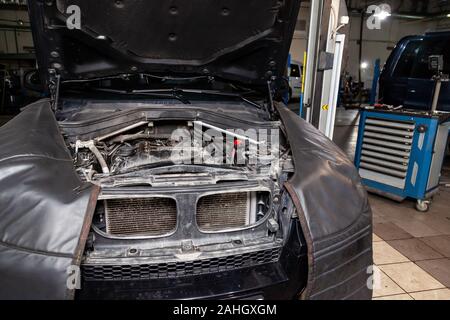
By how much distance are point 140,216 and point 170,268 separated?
26 centimetres

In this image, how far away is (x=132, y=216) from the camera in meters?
1.34

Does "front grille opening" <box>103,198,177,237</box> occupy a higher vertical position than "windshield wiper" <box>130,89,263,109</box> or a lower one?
lower

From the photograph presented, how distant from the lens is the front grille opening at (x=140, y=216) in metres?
1.32

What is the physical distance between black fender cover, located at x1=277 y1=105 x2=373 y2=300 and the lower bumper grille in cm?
23

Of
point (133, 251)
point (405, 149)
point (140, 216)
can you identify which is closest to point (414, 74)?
point (405, 149)

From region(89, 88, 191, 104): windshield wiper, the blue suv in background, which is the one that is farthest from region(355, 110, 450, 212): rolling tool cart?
region(89, 88, 191, 104): windshield wiper

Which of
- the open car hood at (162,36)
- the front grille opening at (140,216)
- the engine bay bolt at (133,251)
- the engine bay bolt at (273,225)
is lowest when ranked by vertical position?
the engine bay bolt at (133,251)

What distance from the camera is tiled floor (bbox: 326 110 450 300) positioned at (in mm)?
2064

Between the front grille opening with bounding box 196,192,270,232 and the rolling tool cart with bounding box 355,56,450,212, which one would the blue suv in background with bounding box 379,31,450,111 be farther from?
the front grille opening with bounding box 196,192,270,232

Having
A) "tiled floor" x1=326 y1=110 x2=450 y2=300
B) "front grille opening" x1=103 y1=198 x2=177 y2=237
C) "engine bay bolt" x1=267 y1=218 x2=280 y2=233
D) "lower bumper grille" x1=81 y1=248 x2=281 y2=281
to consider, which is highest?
"front grille opening" x1=103 y1=198 x2=177 y2=237

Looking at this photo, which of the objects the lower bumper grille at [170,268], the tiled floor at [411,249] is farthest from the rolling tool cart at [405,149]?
the lower bumper grille at [170,268]

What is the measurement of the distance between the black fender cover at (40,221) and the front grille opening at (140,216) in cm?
18

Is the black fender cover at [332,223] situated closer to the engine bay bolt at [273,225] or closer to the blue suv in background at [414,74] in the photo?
the engine bay bolt at [273,225]

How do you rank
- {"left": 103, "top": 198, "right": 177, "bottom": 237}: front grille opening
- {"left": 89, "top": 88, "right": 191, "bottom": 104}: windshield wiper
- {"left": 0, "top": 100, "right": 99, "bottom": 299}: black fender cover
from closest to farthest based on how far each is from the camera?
{"left": 0, "top": 100, "right": 99, "bottom": 299}: black fender cover < {"left": 103, "top": 198, "right": 177, "bottom": 237}: front grille opening < {"left": 89, "top": 88, "right": 191, "bottom": 104}: windshield wiper
